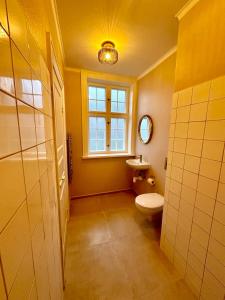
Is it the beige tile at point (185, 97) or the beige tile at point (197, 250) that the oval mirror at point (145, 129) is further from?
the beige tile at point (197, 250)

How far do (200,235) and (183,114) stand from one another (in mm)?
1019

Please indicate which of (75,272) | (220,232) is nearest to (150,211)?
(220,232)

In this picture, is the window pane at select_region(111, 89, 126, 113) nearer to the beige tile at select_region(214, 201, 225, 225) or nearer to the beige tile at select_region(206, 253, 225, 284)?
the beige tile at select_region(214, 201, 225, 225)

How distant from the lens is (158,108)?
2.06 meters

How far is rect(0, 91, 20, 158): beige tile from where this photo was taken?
306mm

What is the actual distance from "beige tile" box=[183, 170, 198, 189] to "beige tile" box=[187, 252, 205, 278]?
23.8 inches

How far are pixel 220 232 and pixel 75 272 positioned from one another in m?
1.32

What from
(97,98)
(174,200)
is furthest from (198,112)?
(97,98)

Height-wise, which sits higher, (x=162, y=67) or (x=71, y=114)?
(x=162, y=67)

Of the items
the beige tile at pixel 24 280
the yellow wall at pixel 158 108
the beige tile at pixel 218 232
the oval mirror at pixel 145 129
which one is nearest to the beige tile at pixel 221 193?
the beige tile at pixel 218 232

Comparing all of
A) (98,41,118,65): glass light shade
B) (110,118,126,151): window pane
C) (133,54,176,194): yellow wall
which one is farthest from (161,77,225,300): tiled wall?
(110,118,126,151): window pane

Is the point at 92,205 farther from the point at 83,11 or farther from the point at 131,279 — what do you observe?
the point at 83,11

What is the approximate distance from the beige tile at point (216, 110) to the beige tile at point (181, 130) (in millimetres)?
216

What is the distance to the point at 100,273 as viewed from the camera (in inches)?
51.5
